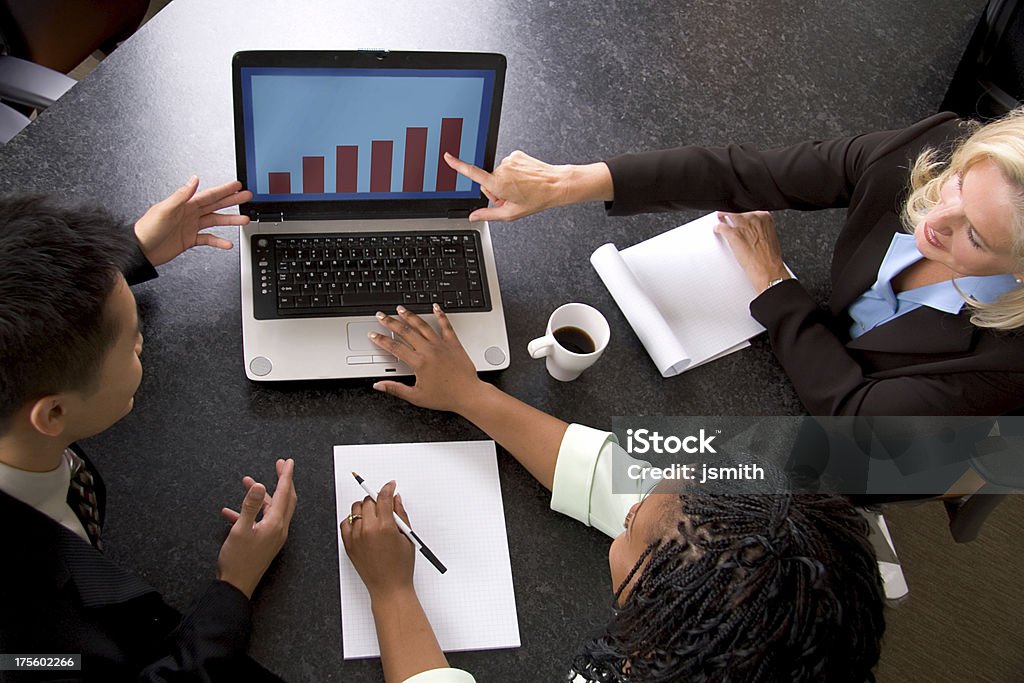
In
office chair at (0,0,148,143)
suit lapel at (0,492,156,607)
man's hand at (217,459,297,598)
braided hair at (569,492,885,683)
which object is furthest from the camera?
office chair at (0,0,148,143)

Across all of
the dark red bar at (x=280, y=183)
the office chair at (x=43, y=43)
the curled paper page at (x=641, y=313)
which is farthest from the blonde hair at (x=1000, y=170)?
the office chair at (x=43, y=43)

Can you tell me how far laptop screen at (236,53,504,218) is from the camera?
3.64ft

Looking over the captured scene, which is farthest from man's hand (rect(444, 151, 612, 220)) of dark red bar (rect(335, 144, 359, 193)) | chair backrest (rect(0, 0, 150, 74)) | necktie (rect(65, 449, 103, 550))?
chair backrest (rect(0, 0, 150, 74))

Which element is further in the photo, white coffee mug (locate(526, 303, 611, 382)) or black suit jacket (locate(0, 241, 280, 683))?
white coffee mug (locate(526, 303, 611, 382))

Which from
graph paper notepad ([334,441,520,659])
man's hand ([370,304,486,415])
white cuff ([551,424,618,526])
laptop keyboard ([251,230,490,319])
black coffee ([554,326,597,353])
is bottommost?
graph paper notepad ([334,441,520,659])

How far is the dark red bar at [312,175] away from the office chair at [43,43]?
1.55 feet

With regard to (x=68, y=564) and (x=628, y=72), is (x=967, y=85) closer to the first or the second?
(x=628, y=72)

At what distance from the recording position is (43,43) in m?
1.45

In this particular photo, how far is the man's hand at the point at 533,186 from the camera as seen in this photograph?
127cm

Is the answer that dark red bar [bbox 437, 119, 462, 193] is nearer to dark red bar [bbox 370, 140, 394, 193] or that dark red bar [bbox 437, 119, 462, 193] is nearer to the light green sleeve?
dark red bar [bbox 370, 140, 394, 193]

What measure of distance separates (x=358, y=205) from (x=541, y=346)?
317 millimetres

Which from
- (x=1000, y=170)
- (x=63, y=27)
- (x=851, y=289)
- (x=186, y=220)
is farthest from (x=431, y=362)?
(x=63, y=27)

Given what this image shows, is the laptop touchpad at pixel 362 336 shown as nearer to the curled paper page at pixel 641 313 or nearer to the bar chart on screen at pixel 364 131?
the bar chart on screen at pixel 364 131

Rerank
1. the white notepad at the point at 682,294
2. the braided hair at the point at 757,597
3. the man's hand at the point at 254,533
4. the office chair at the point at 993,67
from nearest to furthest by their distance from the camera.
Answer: the braided hair at the point at 757,597 → the man's hand at the point at 254,533 → the white notepad at the point at 682,294 → the office chair at the point at 993,67
